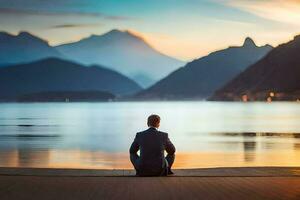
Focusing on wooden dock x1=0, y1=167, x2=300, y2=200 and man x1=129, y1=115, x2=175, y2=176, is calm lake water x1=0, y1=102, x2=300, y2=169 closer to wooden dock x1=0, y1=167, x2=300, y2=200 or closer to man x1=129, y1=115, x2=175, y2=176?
wooden dock x1=0, y1=167, x2=300, y2=200

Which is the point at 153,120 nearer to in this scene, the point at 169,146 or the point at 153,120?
the point at 153,120

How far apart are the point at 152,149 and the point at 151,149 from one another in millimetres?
14

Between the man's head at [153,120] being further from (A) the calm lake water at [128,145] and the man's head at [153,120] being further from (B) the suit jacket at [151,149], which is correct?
(A) the calm lake water at [128,145]

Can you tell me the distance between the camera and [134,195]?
7492 millimetres

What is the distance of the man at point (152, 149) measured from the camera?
9.43m

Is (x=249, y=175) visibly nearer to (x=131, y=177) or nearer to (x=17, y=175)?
(x=131, y=177)

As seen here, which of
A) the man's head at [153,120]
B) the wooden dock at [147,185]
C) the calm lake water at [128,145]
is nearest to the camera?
the wooden dock at [147,185]

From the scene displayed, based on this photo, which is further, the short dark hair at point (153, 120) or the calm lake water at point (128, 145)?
the calm lake water at point (128, 145)

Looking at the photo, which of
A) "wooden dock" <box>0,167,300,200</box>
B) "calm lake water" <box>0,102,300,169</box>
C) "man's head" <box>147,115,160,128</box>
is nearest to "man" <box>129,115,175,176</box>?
"man's head" <box>147,115,160,128</box>

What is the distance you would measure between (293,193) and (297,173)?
9.41 ft

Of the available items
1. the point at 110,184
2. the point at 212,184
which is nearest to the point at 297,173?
the point at 212,184

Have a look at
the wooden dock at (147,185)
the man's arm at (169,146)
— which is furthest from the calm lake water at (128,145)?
the man's arm at (169,146)

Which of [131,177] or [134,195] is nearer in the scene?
[134,195]

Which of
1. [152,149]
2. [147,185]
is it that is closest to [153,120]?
[152,149]
